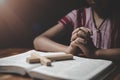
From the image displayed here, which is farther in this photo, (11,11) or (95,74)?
(11,11)

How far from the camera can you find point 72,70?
2.91ft

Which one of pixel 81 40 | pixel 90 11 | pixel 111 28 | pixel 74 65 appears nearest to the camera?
pixel 74 65

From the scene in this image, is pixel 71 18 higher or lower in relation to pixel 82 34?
higher

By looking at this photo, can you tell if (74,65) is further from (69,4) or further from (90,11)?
(69,4)

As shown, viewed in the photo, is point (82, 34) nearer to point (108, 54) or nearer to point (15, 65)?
point (108, 54)

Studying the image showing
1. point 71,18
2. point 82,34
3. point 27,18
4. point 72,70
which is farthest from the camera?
point 27,18

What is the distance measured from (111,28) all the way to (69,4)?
1.71 ft

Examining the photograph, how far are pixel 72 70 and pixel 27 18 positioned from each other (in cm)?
120

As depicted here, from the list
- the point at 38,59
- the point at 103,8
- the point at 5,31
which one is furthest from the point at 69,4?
the point at 38,59

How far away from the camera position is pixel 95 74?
837mm

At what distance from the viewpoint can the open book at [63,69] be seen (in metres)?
0.83

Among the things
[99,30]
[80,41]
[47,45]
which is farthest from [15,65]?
[99,30]

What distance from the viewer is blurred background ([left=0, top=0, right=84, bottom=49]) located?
1.90 metres

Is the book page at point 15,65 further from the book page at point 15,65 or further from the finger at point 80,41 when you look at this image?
the finger at point 80,41
